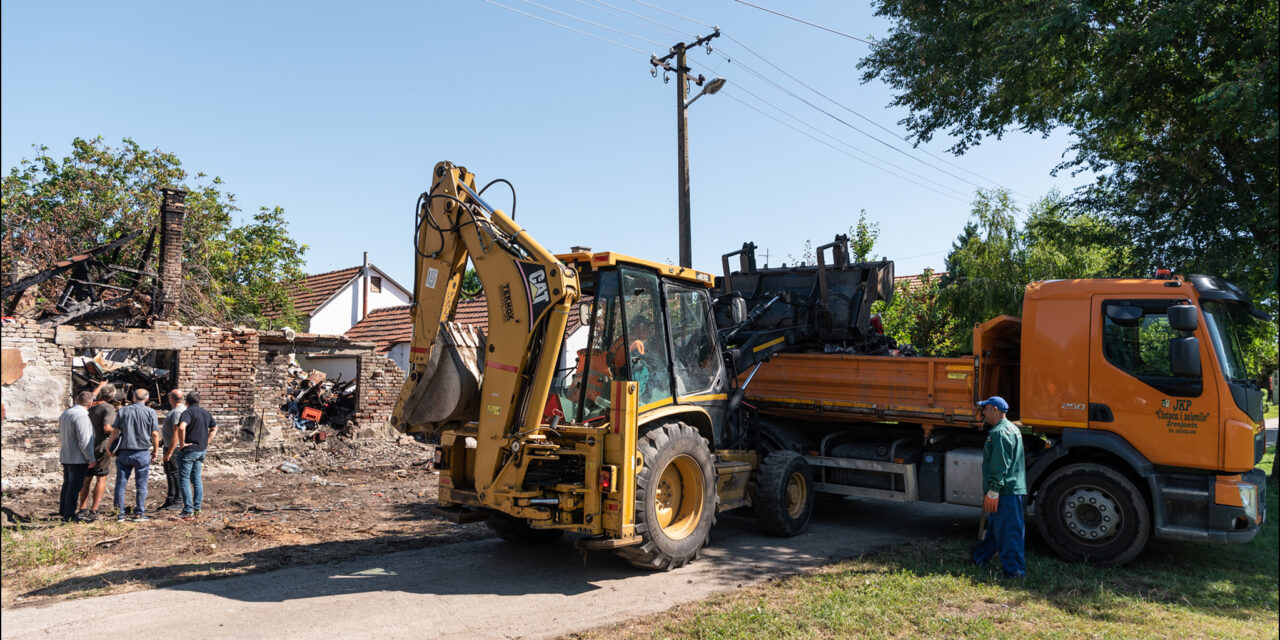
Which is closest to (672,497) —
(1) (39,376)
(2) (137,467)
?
(2) (137,467)

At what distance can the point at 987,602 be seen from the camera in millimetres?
6477

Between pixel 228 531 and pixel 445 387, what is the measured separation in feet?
12.1

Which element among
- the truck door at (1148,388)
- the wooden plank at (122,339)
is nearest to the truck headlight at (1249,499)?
the truck door at (1148,388)

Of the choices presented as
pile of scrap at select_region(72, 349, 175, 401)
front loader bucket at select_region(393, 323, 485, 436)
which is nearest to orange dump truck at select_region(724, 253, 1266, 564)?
front loader bucket at select_region(393, 323, 485, 436)

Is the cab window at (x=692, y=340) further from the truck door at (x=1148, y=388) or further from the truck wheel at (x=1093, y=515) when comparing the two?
the truck door at (x=1148, y=388)

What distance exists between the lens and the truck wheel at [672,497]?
693 cm

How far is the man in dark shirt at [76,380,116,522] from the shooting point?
31.0 feet

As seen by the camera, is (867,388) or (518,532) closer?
(518,532)

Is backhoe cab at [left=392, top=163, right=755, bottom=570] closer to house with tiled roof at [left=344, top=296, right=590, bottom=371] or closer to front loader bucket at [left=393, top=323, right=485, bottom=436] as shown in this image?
front loader bucket at [left=393, top=323, right=485, bottom=436]

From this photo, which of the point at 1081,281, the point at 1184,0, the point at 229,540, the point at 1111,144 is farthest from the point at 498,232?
the point at 1111,144

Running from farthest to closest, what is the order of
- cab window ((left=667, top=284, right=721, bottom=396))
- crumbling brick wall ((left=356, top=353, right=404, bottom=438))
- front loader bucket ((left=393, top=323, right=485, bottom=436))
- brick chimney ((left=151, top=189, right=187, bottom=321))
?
crumbling brick wall ((left=356, top=353, right=404, bottom=438)) < brick chimney ((left=151, top=189, right=187, bottom=321)) < cab window ((left=667, top=284, right=721, bottom=396)) < front loader bucket ((left=393, top=323, right=485, bottom=436))

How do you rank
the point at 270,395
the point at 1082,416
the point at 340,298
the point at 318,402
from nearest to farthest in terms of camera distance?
1. the point at 1082,416
2. the point at 270,395
3. the point at 318,402
4. the point at 340,298

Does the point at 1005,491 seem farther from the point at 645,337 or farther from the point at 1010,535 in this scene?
the point at 645,337

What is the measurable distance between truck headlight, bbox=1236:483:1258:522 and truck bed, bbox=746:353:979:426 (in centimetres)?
226
